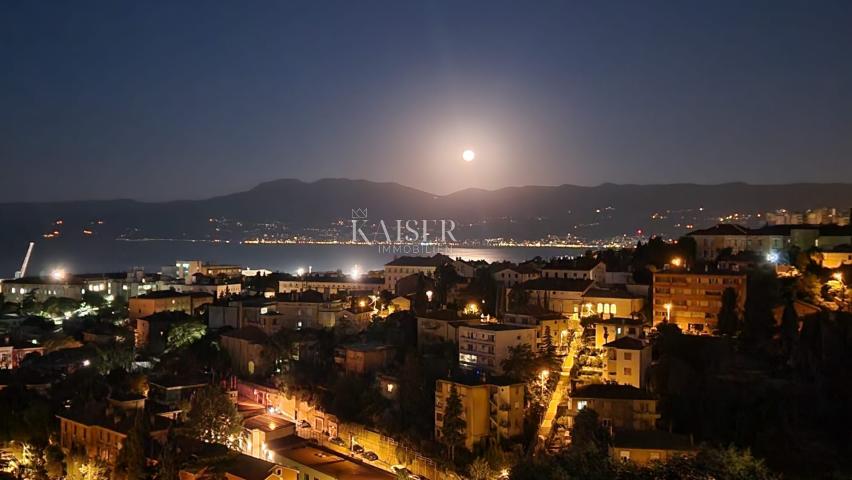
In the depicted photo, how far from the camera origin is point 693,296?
1802cm

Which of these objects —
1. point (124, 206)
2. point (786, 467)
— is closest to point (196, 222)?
point (124, 206)

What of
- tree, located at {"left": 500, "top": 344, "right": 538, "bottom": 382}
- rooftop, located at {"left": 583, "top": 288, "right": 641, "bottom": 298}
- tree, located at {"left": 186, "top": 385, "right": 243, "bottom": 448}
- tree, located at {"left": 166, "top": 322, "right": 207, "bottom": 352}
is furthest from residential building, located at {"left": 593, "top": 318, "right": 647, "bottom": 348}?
tree, located at {"left": 166, "top": 322, "right": 207, "bottom": 352}

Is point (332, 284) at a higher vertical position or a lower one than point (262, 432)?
higher

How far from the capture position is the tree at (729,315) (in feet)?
54.1

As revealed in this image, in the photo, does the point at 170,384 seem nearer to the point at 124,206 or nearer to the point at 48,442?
the point at 48,442

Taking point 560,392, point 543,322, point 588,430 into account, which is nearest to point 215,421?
point 560,392

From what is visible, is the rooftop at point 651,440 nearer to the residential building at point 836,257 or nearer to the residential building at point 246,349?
the residential building at point 836,257

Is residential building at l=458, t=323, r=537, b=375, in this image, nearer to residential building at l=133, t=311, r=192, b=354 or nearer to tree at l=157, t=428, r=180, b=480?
tree at l=157, t=428, r=180, b=480

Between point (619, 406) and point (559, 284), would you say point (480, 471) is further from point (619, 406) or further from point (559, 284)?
point (559, 284)

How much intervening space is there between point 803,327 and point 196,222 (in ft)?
450

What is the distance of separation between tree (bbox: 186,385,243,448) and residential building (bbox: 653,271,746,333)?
10161mm

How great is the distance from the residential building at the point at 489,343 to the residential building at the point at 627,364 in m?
2.13

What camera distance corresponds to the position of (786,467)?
1228 cm

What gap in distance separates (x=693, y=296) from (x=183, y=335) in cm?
1429
